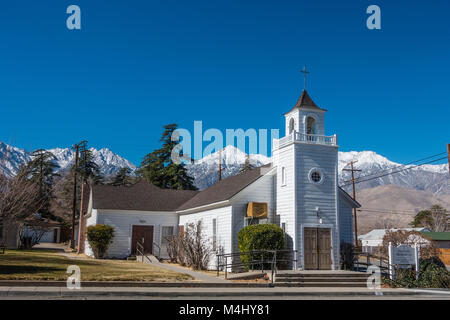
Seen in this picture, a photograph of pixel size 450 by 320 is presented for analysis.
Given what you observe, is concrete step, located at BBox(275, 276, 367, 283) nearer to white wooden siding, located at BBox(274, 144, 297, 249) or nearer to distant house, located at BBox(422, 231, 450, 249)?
white wooden siding, located at BBox(274, 144, 297, 249)

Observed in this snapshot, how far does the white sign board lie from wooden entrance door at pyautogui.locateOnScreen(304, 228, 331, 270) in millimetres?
3401

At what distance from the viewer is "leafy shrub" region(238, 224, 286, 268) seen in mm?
21188

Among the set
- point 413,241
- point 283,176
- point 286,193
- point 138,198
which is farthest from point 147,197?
point 413,241

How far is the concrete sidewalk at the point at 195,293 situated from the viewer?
12820mm

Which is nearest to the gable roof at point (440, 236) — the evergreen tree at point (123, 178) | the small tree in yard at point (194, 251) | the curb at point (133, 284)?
the small tree in yard at point (194, 251)

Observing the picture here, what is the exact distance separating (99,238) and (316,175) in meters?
15.8

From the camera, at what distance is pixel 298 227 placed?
21.7m

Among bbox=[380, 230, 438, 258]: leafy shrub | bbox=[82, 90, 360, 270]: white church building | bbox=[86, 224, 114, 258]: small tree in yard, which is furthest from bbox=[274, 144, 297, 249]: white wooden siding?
bbox=[86, 224, 114, 258]: small tree in yard

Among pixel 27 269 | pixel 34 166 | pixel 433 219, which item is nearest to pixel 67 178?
pixel 34 166

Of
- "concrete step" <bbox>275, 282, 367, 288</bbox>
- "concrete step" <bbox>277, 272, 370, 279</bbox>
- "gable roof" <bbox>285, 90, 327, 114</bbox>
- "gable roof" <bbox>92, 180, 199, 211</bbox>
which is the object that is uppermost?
"gable roof" <bbox>285, 90, 327, 114</bbox>

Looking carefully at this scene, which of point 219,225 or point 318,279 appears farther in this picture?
point 219,225

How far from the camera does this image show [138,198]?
111ft

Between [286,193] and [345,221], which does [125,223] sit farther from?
[345,221]
